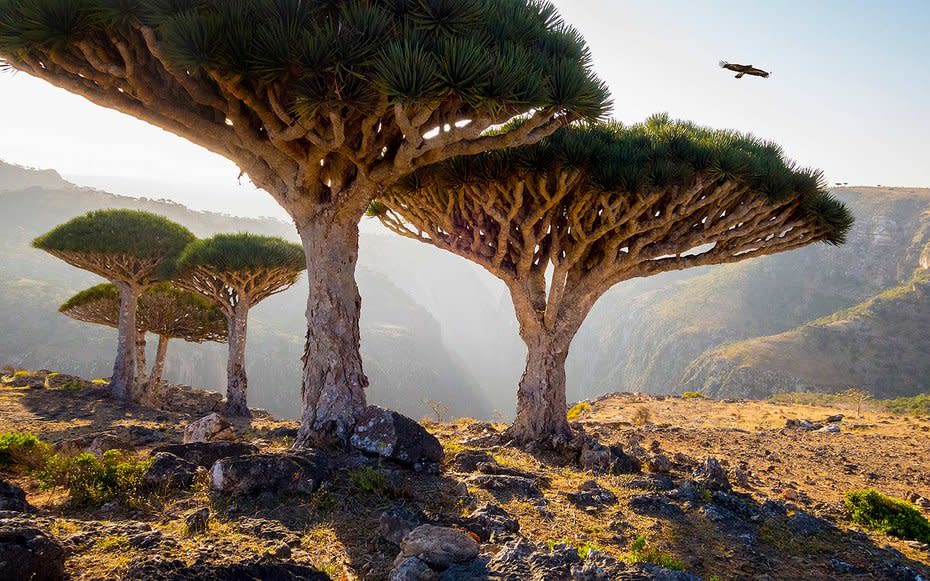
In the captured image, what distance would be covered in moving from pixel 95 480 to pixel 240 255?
41.1 ft

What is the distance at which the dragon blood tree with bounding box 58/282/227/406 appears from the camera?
2005 cm

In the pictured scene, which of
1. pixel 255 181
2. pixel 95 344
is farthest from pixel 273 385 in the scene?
pixel 255 181

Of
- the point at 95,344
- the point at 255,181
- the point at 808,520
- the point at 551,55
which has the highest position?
the point at 551,55

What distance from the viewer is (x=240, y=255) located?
1648cm

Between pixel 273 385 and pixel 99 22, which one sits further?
pixel 273 385

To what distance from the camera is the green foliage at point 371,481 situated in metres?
5.45

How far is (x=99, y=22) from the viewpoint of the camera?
5461 mm

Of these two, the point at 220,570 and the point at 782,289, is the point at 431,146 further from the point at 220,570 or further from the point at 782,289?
the point at 782,289

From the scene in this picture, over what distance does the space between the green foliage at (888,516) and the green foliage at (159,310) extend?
21.3 metres

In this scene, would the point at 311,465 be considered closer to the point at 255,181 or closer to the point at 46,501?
the point at 46,501

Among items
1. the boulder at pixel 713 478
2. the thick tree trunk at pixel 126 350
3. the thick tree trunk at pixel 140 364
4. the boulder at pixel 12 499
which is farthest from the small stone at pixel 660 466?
the thick tree trunk at pixel 126 350

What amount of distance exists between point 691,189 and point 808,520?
548 centimetres

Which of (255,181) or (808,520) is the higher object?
(255,181)

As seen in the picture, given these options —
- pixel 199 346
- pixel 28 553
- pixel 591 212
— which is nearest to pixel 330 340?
pixel 28 553
